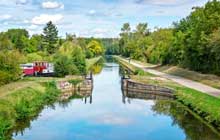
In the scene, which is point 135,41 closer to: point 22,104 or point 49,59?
point 49,59

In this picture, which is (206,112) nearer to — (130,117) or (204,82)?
(130,117)

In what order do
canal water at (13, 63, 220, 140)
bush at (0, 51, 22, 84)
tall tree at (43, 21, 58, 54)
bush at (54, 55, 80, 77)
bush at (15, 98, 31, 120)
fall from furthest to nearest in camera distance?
tall tree at (43, 21, 58, 54)
bush at (54, 55, 80, 77)
bush at (0, 51, 22, 84)
bush at (15, 98, 31, 120)
canal water at (13, 63, 220, 140)

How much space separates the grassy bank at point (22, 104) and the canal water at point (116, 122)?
74 cm

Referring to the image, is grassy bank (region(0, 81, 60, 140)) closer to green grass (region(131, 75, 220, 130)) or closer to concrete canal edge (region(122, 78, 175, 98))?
concrete canal edge (region(122, 78, 175, 98))

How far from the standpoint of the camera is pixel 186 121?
30375mm

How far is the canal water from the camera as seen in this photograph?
84.9 ft

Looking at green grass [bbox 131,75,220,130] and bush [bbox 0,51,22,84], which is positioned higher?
bush [bbox 0,51,22,84]

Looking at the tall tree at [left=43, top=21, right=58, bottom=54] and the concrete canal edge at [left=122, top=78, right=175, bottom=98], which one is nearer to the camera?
the concrete canal edge at [left=122, top=78, right=175, bottom=98]

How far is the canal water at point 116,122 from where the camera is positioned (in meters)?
25.9

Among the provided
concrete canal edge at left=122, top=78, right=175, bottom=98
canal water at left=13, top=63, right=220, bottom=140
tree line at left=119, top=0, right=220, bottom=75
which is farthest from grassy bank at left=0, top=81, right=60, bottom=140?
tree line at left=119, top=0, right=220, bottom=75

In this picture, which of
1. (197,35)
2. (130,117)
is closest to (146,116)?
(130,117)

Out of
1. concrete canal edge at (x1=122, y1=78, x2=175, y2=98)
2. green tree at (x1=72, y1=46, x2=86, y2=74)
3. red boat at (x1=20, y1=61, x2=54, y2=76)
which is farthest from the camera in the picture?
green tree at (x1=72, y1=46, x2=86, y2=74)

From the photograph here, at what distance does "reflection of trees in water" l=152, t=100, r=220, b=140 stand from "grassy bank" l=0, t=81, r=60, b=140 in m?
10.0

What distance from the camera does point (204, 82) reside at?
4675cm
